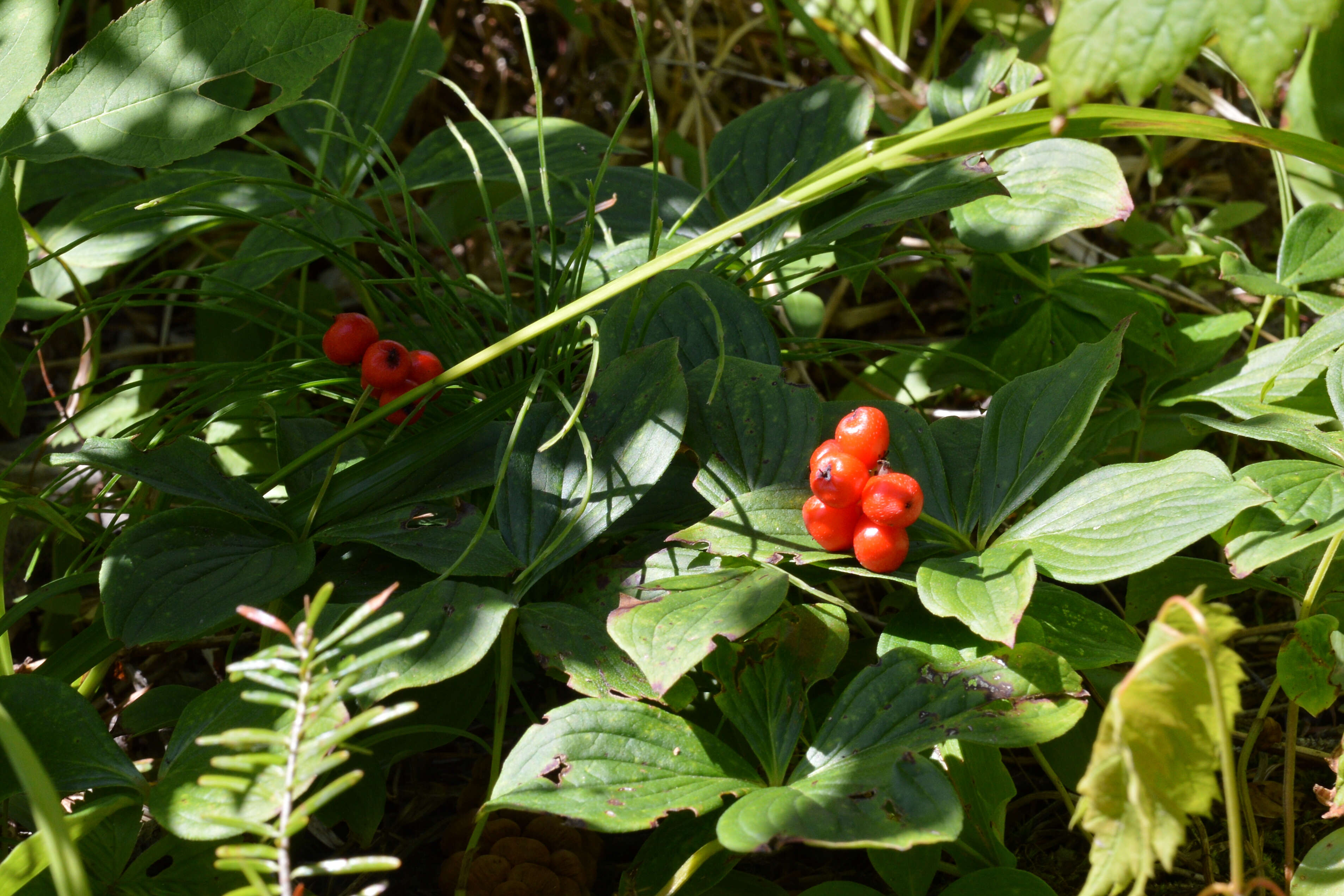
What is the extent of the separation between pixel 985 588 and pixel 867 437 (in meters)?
0.17

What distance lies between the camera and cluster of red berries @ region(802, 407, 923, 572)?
33.9 inches

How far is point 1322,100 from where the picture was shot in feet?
5.06

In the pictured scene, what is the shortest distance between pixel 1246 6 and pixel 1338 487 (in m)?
0.53

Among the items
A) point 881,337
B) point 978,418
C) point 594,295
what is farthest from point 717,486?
point 881,337

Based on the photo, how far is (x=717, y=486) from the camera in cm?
99

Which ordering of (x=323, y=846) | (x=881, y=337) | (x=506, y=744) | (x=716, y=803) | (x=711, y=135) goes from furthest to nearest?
1. (x=711, y=135)
2. (x=881, y=337)
3. (x=506, y=744)
4. (x=323, y=846)
5. (x=716, y=803)

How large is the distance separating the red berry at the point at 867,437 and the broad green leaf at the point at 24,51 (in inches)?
31.8

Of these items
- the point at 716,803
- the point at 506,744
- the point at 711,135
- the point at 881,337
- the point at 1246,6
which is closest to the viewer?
the point at 1246,6

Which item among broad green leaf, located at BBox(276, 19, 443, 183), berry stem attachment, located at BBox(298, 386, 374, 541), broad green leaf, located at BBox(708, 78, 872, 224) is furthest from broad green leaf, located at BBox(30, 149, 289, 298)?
broad green leaf, located at BBox(708, 78, 872, 224)

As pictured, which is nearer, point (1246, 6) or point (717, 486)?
point (1246, 6)

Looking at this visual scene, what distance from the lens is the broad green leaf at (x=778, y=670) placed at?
0.87 meters

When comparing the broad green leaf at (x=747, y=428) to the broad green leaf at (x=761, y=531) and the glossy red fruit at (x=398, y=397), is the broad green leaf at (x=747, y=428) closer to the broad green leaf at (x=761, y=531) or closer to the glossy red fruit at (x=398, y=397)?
the broad green leaf at (x=761, y=531)

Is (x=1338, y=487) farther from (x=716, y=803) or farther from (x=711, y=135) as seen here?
(x=711, y=135)

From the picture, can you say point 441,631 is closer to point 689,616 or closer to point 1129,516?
point 689,616
